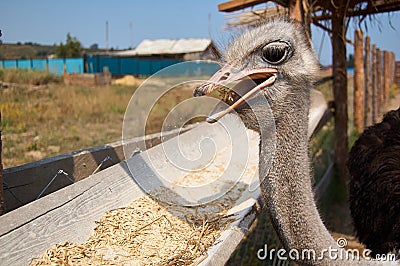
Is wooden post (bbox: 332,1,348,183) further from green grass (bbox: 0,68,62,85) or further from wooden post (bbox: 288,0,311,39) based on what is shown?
green grass (bbox: 0,68,62,85)

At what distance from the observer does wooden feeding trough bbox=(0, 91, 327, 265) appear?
57.8 inches

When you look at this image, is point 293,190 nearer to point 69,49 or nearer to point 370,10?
point 370,10

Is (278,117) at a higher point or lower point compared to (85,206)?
higher

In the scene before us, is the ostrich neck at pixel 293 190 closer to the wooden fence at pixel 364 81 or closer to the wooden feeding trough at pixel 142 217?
the wooden feeding trough at pixel 142 217

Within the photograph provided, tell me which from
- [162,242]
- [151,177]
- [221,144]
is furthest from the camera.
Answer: [221,144]

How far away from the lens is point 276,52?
4.93 ft

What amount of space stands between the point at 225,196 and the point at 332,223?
8.17 ft

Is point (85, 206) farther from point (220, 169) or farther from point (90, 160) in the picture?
point (220, 169)

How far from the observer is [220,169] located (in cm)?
277

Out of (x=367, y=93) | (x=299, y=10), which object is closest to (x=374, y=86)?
(x=367, y=93)

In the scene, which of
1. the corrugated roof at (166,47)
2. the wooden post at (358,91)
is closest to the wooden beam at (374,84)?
the wooden post at (358,91)

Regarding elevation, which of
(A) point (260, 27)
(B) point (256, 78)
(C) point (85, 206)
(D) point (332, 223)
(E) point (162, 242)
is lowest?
(D) point (332, 223)

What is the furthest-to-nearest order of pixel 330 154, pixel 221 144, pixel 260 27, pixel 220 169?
1. pixel 330 154
2. pixel 221 144
3. pixel 220 169
4. pixel 260 27

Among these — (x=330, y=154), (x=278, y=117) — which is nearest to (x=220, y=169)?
(x=278, y=117)
